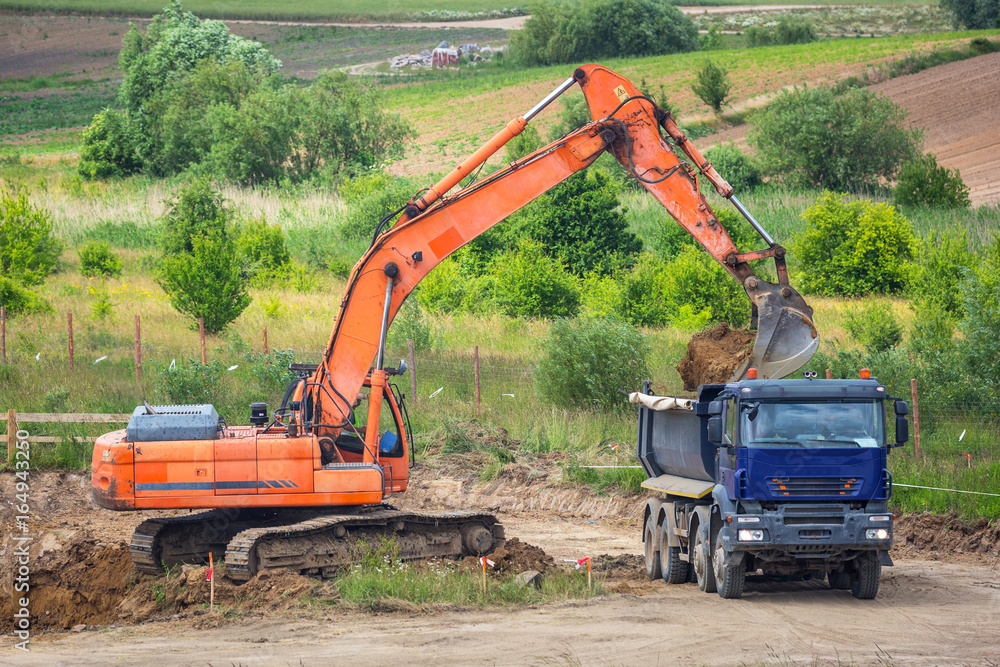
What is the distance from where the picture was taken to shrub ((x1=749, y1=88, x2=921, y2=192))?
5562cm

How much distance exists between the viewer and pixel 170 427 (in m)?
12.5

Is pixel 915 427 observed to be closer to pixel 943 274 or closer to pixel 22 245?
pixel 943 274

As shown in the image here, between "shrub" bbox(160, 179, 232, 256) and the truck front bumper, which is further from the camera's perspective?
"shrub" bbox(160, 179, 232, 256)

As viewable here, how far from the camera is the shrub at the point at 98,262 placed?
120 ft

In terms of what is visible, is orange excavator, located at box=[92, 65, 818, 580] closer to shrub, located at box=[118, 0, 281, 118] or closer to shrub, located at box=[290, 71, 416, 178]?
shrub, located at box=[290, 71, 416, 178]

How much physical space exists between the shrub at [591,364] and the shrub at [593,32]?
241 ft

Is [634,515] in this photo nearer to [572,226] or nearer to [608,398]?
[608,398]

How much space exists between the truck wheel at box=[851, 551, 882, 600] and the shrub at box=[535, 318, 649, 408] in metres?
10.1

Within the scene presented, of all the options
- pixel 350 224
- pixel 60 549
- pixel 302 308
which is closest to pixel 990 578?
pixel 60 549

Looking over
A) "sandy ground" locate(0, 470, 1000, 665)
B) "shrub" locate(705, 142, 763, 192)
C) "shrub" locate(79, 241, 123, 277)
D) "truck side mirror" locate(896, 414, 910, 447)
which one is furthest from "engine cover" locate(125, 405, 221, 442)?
"shrub" locate(705, 142, 763, 192)

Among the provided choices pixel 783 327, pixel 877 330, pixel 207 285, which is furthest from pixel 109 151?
pixel 783 327

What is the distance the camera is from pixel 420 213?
43.3ft

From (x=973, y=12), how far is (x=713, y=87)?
114 ft

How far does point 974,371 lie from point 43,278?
75.1ft
